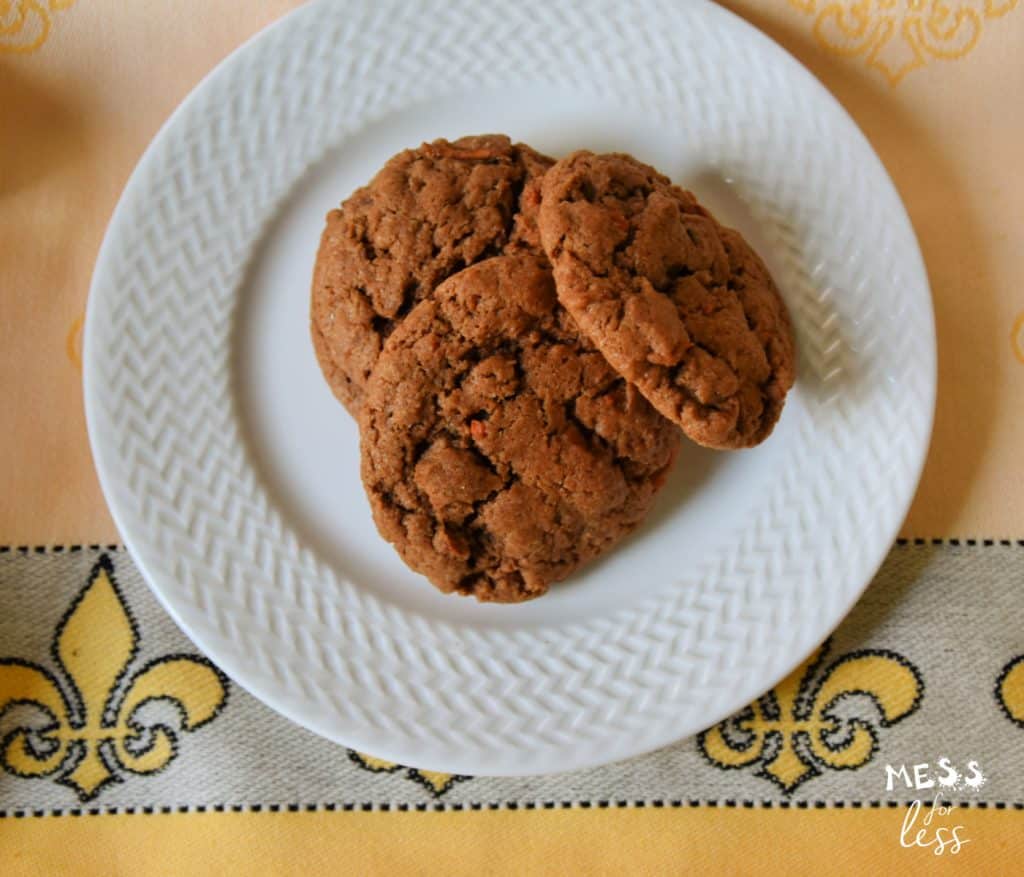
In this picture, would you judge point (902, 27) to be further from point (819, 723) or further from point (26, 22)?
point (26, 22)

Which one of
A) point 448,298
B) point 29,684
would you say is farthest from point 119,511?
point 448,298

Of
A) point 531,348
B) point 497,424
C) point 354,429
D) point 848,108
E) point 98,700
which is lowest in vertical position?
point 98,700

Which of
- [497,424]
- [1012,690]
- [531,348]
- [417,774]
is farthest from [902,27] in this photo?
[417,774]

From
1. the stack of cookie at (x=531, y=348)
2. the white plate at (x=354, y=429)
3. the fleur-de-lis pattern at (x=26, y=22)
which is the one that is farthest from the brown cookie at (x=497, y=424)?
the fleur-de-lis pattern at (x=26, y=22)

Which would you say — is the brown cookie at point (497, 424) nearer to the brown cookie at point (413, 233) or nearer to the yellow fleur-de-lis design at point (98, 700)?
the brown cookie at point (413, 233)

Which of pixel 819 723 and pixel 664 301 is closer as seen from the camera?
pixel 664 301

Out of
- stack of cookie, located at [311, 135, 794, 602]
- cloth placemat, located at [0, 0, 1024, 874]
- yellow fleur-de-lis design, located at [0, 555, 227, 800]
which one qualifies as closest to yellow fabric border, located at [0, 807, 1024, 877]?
cloth placemat, located at [0, 0, 1024, 874]
